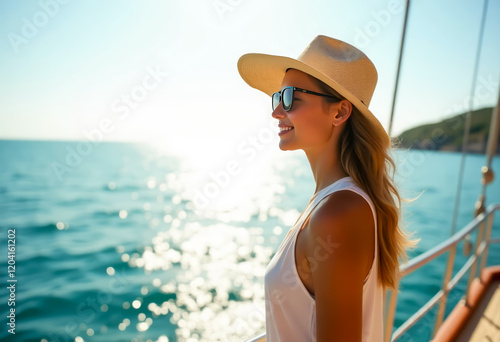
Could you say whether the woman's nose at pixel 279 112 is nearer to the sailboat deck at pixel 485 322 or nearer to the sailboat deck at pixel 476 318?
the sailboat deck at pixel 476 318

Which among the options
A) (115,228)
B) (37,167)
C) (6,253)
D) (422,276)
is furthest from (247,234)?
(37,167)

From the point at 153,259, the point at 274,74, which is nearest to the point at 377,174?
the point at 274,74

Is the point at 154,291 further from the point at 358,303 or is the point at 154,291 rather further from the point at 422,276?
the point at 358,303

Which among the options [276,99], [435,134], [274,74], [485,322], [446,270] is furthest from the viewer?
[435,134]

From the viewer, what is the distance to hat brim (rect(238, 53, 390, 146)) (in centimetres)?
92

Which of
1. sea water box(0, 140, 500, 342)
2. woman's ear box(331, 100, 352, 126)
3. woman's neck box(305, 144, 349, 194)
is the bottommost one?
sea water box(0, 140, 500, 342)

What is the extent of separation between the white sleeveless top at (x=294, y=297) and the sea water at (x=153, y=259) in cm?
41

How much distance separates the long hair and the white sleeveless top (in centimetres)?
7

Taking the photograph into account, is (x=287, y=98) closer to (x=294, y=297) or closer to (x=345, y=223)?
(x=345, y=223)

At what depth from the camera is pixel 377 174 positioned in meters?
0.94

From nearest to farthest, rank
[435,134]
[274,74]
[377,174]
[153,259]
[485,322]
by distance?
[377,174]
[274,74]
[485,322]
[435,134]
[153,259]

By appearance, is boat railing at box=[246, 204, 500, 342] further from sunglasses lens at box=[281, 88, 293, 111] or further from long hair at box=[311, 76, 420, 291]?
sunglasses lens at box=[281, 88, 293, 111]

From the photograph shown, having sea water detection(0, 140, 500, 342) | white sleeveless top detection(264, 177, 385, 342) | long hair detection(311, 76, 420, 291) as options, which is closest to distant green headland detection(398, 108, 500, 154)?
sea water detection(0, 140, 500, 342)

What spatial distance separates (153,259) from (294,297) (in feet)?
48.6
